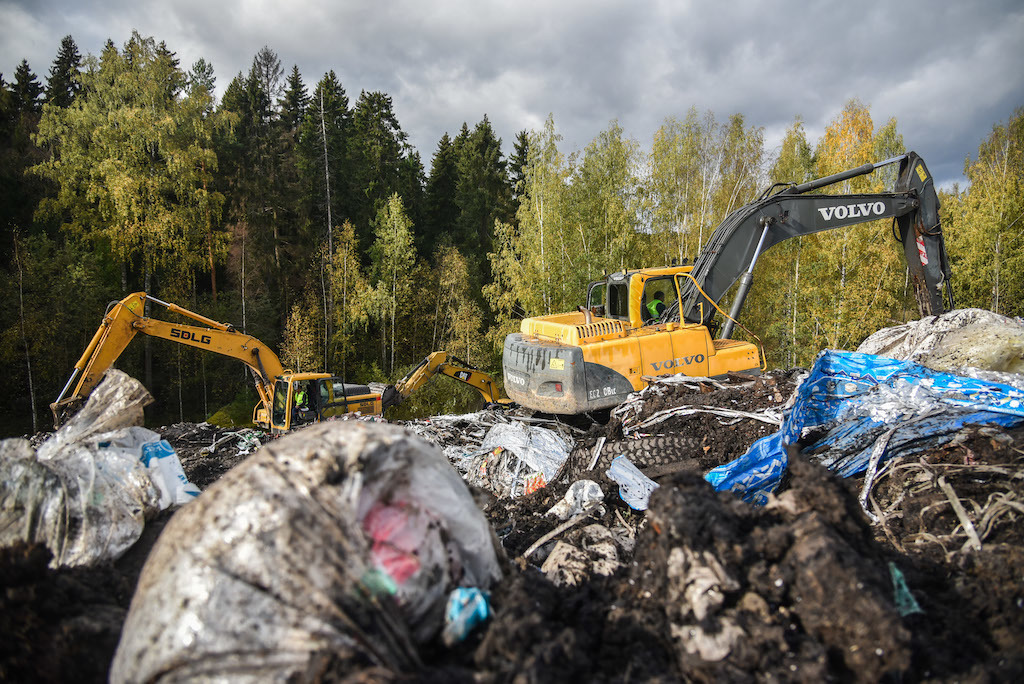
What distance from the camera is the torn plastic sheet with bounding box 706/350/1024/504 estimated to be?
3717 millimetres

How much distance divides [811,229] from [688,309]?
257 centimetres

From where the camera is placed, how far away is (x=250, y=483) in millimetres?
1803

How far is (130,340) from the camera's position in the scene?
7.96 meters

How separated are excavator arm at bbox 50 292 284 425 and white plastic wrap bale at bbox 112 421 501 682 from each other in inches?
262

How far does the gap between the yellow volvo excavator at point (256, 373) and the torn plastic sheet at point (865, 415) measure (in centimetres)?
715

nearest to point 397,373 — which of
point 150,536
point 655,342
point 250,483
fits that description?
point 655,342

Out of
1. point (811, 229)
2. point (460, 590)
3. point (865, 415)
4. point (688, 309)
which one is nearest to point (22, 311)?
point (688, 309)

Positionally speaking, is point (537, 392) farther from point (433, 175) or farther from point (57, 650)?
point (433, 175)

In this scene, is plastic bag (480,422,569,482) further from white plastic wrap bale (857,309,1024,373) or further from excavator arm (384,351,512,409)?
excavator arm (384,351,512,409)

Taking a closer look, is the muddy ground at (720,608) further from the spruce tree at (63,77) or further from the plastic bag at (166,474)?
the spruce tree at (63,77)

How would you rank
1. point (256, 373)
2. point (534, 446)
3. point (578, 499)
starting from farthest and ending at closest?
point (256, 373) → point (534, 446) → point (578, 499)

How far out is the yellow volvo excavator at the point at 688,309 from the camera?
634 centimetres

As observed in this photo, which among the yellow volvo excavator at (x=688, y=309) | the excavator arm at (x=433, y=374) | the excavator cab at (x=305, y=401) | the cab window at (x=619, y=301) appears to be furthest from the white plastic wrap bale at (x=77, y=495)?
the excavator arm at (x=433, y=374)

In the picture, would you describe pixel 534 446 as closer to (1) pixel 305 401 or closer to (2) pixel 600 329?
(2) pixel 600 329
